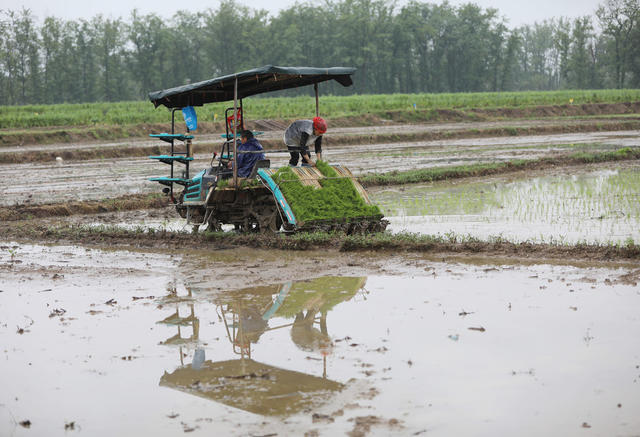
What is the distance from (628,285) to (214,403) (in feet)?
15.3

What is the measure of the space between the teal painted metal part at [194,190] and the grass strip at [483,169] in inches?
253

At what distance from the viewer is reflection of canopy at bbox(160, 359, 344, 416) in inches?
194

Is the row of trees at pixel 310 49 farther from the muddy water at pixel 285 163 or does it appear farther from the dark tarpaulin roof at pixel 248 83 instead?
the dark tarpaulin roof at pixel 248 83

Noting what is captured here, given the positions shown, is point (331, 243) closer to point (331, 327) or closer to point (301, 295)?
point (301, 295)

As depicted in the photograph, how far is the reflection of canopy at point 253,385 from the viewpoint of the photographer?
4934 mm

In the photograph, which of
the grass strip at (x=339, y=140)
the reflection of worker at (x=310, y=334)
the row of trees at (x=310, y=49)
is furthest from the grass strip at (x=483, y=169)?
the row of trees at (x=310, y=49)

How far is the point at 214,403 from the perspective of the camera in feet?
16.5

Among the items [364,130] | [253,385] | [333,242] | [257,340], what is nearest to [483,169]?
[333,242]

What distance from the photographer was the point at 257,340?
21.3 ft

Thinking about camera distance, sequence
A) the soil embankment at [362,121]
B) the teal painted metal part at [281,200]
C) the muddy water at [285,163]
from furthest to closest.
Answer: the soil embankment at [362,121]
the muddy water at [285,163]
the teal painted metal part at [281,200]

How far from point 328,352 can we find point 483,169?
1425 centimetres

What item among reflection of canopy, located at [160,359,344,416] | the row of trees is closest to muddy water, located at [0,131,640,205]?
reflection of canopy, located at [160,359,344,416]

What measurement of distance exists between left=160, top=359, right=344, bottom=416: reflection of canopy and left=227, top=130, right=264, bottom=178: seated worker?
5964mm

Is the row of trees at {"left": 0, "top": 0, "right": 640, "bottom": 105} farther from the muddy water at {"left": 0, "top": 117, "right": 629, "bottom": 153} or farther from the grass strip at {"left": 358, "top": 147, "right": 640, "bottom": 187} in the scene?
the grass strip at {"left": 358, "top": 147, "right": 640, "bottom": 187}
